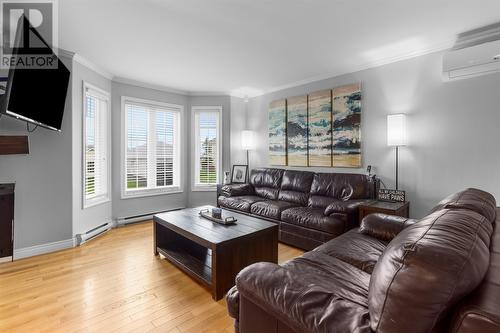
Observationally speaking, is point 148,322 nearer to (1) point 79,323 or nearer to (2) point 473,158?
(1) point 79,323

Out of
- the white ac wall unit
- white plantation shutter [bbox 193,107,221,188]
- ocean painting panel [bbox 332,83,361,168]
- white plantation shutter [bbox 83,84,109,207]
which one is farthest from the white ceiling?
white plantation shutter [bbox 193,107,221,188]

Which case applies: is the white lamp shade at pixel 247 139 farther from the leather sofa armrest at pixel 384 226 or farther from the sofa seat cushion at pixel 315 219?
the leather sofa armrest at pixel 384 226

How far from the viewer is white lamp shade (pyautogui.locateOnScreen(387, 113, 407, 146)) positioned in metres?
3.10

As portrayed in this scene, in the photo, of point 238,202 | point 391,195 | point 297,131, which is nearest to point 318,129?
point 297,131

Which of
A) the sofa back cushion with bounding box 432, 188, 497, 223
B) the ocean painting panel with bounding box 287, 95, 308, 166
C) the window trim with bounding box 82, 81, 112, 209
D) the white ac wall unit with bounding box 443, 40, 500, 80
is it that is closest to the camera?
the sofa back cushion with bounding box 432, 188, 497, 223

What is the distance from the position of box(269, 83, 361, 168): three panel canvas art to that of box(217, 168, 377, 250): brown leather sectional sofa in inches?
11.9

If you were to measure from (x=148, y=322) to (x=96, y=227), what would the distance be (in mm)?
2461

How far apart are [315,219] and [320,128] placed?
5.53 feet

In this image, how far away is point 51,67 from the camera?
102 inches

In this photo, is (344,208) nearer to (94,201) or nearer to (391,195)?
(391,195)

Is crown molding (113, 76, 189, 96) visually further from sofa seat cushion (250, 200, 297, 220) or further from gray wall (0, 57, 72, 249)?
sofa seat cushion (250, 200, 297, 220)

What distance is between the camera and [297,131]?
4.39 m

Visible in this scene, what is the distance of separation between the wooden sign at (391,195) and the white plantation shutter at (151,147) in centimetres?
369

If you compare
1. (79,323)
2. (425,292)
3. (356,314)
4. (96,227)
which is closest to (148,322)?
(79,323)
